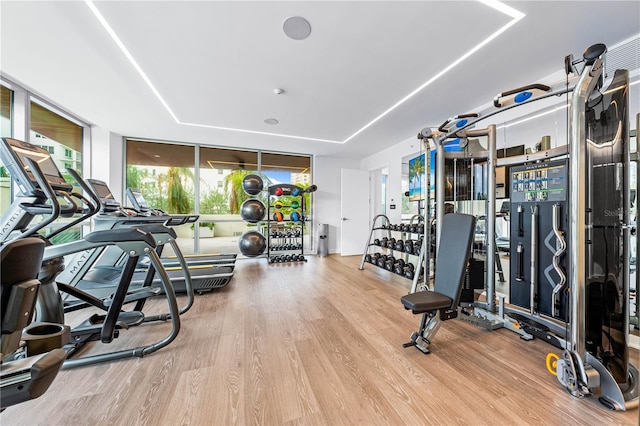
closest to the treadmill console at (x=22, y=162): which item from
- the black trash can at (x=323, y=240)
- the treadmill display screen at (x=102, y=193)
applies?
the treadmill display screen at (x=102, y=193)

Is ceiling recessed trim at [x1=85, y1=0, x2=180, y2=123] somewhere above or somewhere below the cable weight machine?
above

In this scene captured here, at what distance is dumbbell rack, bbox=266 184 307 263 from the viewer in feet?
18.6

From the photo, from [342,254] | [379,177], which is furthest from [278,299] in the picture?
[379,177]

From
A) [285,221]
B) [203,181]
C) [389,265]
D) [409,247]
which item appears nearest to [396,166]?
[409,247]

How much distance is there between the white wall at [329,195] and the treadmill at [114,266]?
Result: 328 centimetres

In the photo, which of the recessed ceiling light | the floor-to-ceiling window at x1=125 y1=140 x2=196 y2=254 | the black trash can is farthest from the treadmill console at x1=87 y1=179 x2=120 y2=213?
the black trash can

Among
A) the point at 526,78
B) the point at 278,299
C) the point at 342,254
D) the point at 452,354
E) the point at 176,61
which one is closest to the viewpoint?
the point at 452,354

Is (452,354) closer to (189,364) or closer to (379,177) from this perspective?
(189,364)

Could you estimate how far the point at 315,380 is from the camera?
1640 mm

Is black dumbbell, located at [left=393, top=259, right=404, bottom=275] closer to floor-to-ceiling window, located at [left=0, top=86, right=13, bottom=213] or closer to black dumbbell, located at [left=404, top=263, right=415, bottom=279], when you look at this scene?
black dumbbell, located at [left=404, top=263, right=415, bottom=279]

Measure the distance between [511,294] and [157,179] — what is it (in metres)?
6.66

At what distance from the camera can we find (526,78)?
2816mm

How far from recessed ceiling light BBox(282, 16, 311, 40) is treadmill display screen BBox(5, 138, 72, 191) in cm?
211

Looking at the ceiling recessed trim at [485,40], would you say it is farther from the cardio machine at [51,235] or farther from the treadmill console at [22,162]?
the treadmill console at [22,162]
